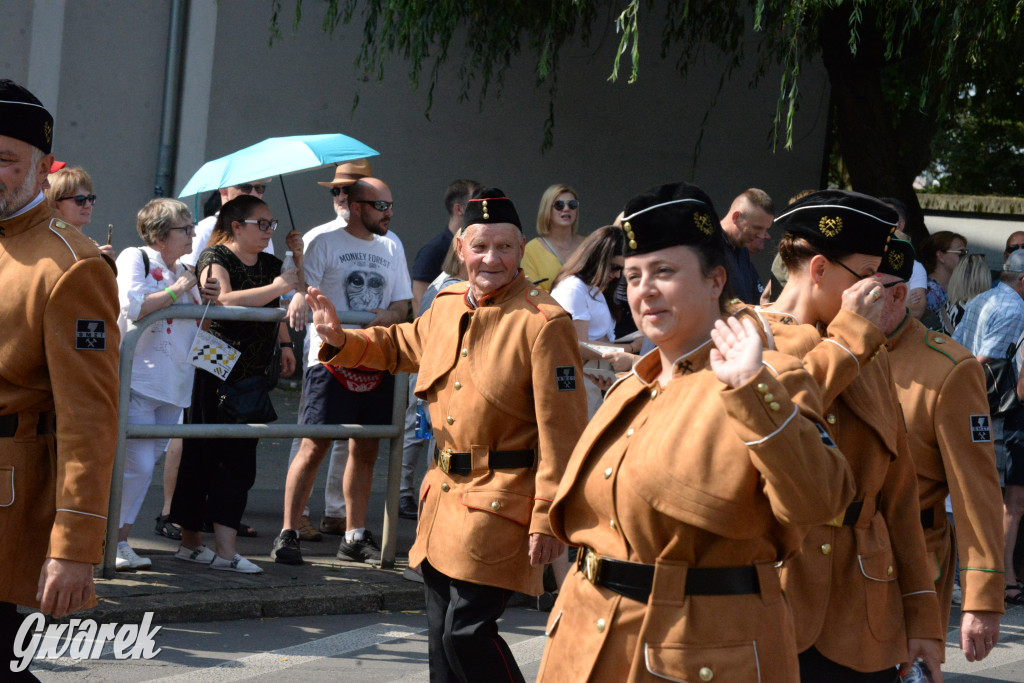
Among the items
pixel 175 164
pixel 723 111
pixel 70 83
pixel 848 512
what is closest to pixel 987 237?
pixel 723 111

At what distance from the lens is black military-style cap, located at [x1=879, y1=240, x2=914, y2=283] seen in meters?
3.55

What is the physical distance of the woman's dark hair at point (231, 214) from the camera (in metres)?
6.57

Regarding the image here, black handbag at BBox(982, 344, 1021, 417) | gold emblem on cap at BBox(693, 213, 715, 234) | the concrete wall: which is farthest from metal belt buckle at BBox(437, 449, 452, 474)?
the concrete wall

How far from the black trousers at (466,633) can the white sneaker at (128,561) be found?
8.21 ft

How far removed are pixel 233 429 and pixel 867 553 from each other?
386cm

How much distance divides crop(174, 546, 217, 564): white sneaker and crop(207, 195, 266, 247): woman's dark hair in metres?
1.65

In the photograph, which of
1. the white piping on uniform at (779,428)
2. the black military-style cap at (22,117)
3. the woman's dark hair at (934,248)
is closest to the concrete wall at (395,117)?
the woman's dark hair at (934,248)

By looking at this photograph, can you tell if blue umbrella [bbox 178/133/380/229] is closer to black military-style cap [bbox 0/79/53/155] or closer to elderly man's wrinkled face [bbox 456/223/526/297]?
elderly man's wrinkled face [bbox 456/223/526/297]

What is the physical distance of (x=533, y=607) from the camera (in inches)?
264

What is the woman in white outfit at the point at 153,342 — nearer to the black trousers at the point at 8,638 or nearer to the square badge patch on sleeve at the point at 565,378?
the square badge patch on sleeve at the point at 565,378

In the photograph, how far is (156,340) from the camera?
630 centimetres

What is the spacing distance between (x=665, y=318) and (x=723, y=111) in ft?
49.1

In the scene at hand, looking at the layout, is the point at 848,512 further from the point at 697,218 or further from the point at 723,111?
the point at 723,111

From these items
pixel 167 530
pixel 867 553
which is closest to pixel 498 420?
pixel 867 553
